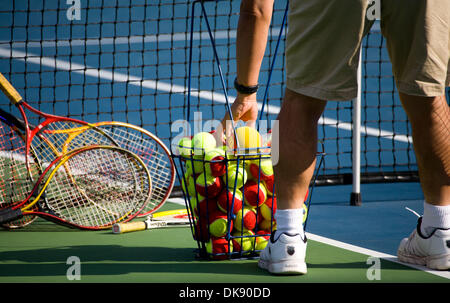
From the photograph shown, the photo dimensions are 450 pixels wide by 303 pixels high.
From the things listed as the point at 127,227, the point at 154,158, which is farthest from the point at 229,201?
the point at 154,158

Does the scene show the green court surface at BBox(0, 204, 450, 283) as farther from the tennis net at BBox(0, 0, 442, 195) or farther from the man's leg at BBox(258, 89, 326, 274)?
the tennis net at BBox(0, 0, 442, 195)

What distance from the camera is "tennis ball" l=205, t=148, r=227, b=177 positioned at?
172 cm

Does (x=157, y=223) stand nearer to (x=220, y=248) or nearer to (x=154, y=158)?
(x=154, y=158)

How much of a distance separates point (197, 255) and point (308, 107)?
0.61 meters

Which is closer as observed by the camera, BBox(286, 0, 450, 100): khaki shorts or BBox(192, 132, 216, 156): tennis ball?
BBox(286, 0, 450, 100): khaki shorts

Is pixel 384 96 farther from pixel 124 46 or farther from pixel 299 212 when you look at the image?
pixel 299 212

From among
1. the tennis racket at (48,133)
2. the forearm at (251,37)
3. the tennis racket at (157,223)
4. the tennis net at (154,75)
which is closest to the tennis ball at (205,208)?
the forearm at (251,37)

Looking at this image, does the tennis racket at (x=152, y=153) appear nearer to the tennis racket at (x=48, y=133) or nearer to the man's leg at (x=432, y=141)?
the tennis racket at (x=48, y=133)

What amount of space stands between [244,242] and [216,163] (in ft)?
0.86

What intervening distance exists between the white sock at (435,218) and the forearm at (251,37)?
70cm

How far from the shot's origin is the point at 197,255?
1.80 meters

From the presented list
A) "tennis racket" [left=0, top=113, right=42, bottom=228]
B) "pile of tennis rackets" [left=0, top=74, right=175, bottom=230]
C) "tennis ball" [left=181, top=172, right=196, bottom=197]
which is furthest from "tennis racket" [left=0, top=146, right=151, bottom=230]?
"tennis ball" [left=181, top=172, right=196, bottom=197]

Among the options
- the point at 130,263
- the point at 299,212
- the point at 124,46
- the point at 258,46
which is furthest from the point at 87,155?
the point at 124,46

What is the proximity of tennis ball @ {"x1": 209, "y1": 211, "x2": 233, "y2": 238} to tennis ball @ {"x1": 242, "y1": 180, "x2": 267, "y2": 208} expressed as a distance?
88 millimetres
